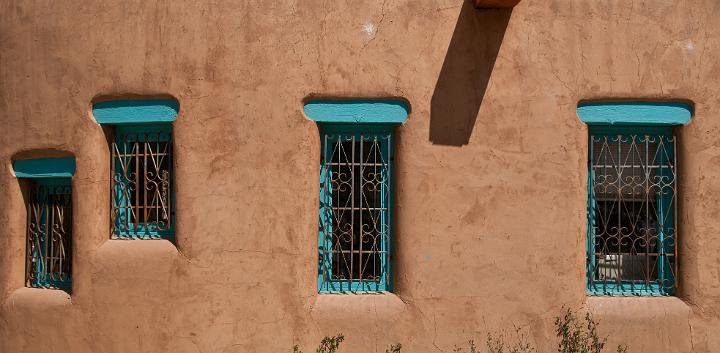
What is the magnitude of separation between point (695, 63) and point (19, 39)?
5.44 m

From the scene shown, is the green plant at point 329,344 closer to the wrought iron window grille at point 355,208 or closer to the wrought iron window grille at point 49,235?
the wrought iron window grille at point 355,208

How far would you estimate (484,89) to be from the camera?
4.95 metres

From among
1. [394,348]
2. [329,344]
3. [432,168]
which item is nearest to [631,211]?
[432,168]

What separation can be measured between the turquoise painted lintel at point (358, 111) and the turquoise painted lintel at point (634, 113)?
55.0 inches

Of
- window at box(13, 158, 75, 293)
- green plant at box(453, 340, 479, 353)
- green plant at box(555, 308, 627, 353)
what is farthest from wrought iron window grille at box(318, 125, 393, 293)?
window at box(13, 158, 75, 293)

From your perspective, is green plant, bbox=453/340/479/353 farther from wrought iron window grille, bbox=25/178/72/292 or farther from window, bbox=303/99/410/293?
wrought iron window grille, bbox=25/178/72/292

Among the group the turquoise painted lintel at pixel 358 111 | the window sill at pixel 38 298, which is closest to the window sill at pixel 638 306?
the turquoise painted lintel at pixel 358 111

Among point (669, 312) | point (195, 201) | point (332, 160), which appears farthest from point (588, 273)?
point (195, 201)

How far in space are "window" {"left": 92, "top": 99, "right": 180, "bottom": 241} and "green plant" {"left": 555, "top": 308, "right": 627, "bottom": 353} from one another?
10.2 ft

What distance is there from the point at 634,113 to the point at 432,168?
1618mm

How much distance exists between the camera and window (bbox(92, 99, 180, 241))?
16.8ft

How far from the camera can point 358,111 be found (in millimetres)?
4949

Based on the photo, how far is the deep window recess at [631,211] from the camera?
5.04m

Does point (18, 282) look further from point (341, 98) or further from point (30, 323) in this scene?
point (341, 98)
